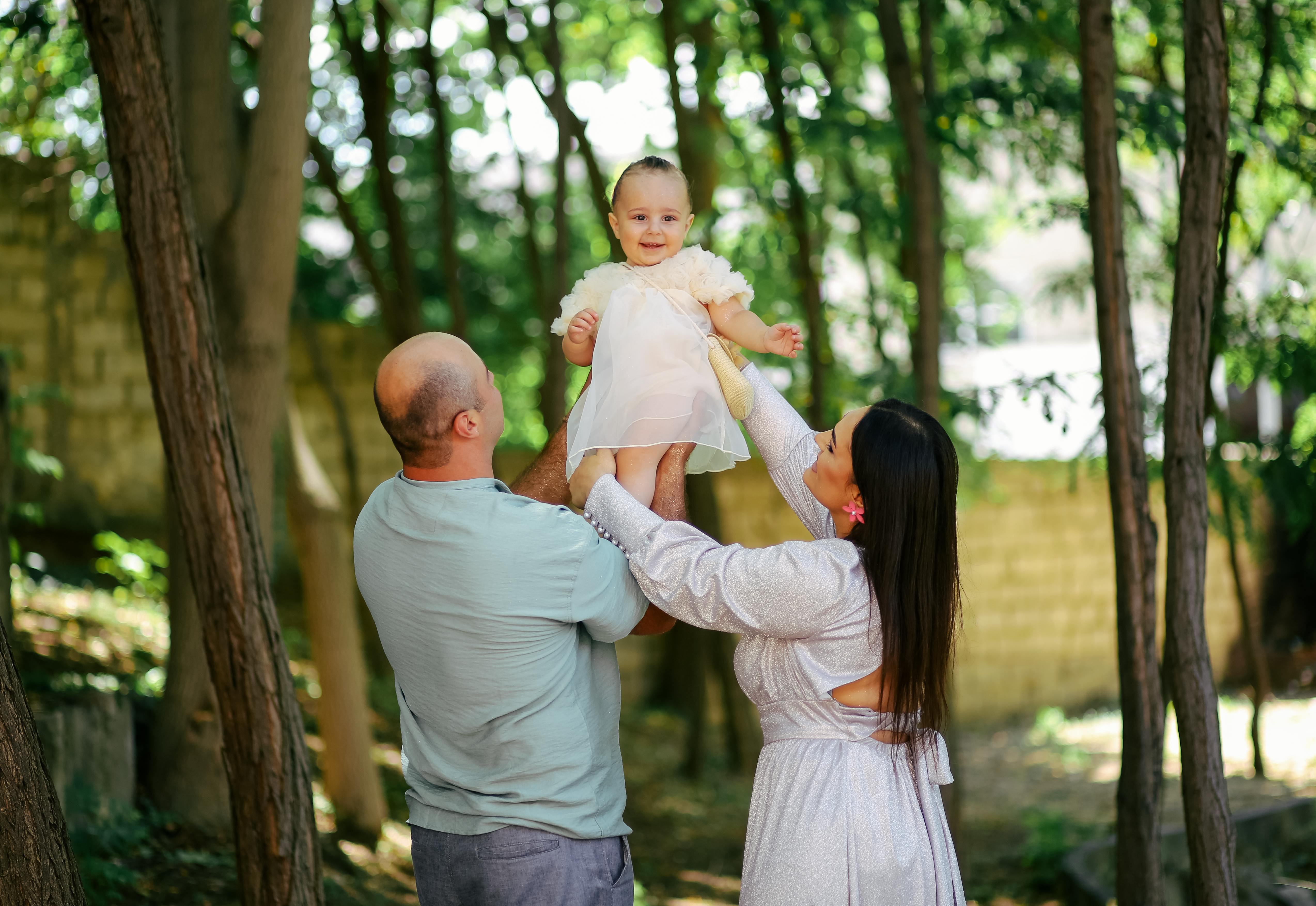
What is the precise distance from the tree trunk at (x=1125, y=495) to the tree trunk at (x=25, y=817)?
2898mm

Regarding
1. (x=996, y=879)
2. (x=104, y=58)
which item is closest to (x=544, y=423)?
(x=996, y=879)

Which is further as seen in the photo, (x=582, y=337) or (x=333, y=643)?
(x=333, y=643)

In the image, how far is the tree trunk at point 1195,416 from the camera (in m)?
3.25

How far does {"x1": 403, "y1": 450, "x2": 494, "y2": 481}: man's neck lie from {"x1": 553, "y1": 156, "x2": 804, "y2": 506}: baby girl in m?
0.30

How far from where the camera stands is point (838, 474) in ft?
7.10

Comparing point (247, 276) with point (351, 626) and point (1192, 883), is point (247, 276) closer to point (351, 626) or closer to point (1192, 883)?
point (351, 626)

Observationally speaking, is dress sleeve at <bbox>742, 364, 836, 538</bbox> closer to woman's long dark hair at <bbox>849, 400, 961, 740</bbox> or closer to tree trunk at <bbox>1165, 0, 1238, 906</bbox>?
woman's long dark hair at <bbox>849, 400, 961, 740</bbox>

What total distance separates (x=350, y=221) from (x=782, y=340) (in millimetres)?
4725

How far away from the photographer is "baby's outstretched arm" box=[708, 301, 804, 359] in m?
2.49

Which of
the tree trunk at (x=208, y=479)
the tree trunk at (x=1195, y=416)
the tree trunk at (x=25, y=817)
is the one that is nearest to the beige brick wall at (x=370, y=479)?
the tree trunk at (x=1195, y=416)

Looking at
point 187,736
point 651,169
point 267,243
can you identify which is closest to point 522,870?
point 651,169

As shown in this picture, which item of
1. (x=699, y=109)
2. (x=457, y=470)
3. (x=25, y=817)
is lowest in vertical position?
(x=25, y=817)

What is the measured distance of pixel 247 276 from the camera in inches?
164

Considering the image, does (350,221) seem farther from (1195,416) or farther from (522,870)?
(522,870)
